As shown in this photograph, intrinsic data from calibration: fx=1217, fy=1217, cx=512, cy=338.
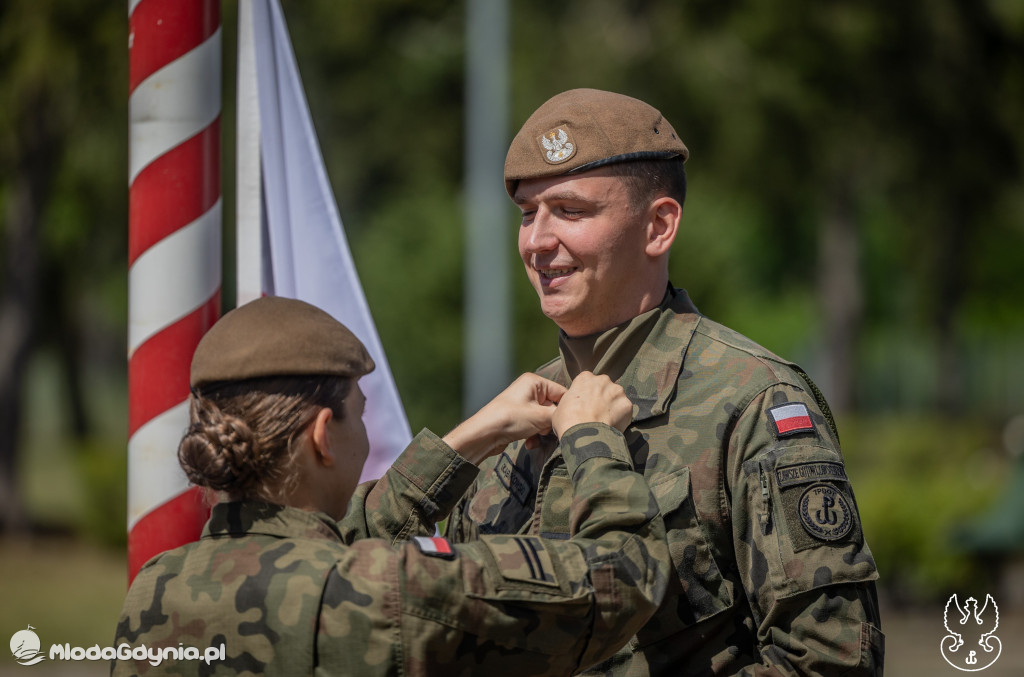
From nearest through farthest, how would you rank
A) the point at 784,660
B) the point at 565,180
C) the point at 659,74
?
the point at 784,660, the point at 565,180, the point at 659,74

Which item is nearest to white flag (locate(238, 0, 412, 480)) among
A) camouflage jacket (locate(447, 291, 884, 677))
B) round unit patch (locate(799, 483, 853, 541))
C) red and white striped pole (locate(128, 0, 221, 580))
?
red and white striped pole (locate(128, 0, 221, 580))

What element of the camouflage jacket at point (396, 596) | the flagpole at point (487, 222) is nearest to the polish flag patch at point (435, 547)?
the camouflage jacket at point (396, 596)

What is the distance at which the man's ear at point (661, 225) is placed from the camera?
9.30 feet

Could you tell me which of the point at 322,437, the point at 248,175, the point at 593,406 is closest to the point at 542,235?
the point at 593,406

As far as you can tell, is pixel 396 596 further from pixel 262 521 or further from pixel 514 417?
pixel 514 417

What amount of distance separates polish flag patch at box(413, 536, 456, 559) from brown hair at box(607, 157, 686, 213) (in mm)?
960

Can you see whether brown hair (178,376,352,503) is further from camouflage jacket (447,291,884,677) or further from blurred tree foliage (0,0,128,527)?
blurred tree foliage (0,0,128,527)

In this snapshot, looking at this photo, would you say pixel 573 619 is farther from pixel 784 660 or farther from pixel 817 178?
pixel 817 178

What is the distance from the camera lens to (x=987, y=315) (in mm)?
30281

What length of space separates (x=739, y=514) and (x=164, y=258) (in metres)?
1.44

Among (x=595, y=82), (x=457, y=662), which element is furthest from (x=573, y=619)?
(x=595, y=82)

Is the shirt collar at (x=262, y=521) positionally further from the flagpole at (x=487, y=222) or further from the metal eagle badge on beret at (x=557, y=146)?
the flagpole at (x=487, y=222)

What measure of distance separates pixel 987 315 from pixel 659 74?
680 inches

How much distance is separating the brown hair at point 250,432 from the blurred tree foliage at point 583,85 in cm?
861
